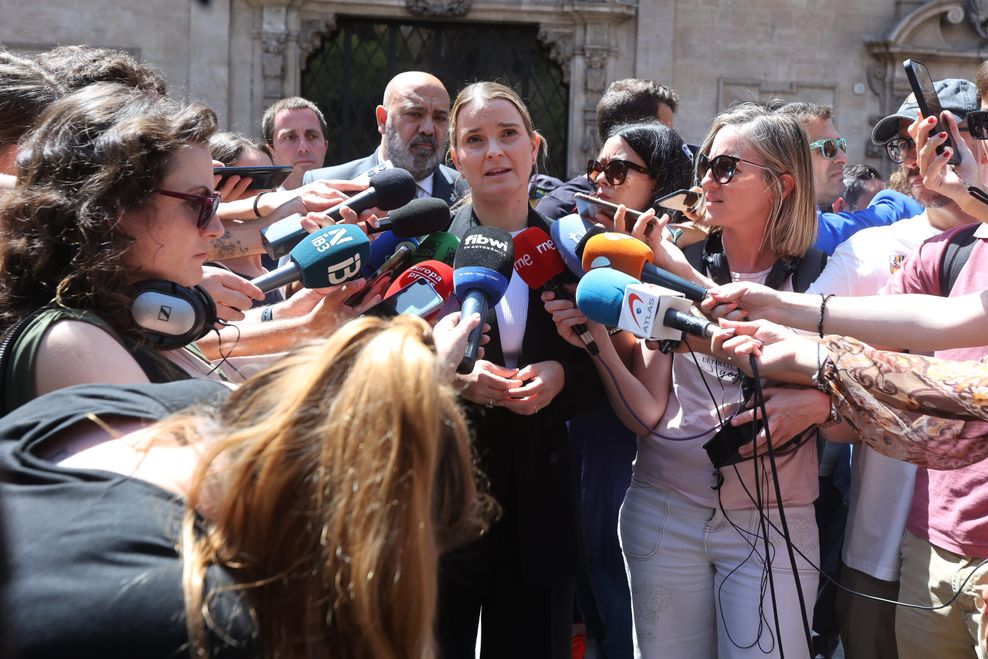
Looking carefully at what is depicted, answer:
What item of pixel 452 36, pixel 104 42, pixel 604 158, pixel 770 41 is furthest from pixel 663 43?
pixel 604 158

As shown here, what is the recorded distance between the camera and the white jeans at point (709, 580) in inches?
117

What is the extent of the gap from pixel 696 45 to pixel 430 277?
427 inches

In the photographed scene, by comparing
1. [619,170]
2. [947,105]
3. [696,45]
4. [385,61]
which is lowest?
[619,170]

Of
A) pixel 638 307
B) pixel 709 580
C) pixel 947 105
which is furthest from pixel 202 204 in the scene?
pixel 947 105

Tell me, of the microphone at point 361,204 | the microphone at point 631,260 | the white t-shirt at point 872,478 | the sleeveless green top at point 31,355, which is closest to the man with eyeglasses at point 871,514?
the white t-shirt at point 872,478

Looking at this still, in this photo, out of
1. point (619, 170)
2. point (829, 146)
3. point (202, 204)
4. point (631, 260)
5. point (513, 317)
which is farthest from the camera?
point (829, 146)

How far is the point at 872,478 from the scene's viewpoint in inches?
128

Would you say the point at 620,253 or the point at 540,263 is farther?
the point at 540,263

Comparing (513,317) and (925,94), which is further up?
(925,94)

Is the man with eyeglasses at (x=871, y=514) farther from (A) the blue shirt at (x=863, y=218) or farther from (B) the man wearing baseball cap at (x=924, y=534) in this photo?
(A) the blue shirt at (x=863, y=218)

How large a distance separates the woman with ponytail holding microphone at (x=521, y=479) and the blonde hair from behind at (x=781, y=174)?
733 millimetres

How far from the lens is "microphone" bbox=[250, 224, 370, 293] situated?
2.81m

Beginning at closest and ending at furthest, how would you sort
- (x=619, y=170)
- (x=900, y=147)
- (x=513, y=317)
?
(x=513, y=317), (x=900, y=147), (x=619, y=170)

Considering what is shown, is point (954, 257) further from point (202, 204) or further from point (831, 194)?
point (831, 194)
